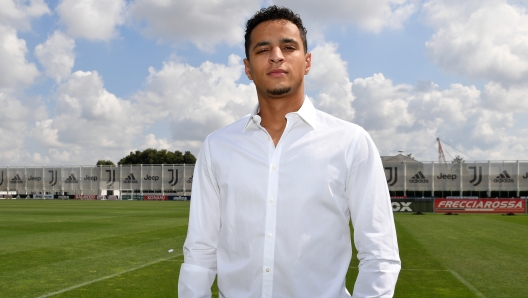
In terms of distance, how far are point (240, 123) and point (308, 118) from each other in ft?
1.26

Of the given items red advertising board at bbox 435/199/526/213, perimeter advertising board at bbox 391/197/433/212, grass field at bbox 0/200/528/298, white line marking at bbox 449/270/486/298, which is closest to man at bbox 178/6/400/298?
grass field at bbox 0/200/528/298

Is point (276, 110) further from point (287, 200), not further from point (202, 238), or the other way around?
point (202, 238)

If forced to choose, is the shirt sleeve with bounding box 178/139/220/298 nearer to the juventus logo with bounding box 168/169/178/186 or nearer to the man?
the man

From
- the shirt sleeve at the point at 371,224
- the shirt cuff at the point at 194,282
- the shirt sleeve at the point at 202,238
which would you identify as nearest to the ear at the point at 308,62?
the shirt sleeve at the point at 371,224

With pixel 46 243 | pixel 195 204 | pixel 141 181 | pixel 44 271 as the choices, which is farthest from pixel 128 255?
pixel 141 181

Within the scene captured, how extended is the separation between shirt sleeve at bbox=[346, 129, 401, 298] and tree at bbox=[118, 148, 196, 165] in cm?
11569

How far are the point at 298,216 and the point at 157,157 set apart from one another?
119 m

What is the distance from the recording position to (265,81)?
2.35 metres

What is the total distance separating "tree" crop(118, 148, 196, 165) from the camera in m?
118

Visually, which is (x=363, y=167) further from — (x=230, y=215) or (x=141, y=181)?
(x=141, y=181)

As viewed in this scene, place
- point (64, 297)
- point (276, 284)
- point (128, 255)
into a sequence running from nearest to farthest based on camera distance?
point (276, 284)
point (64, 297)
point (128, 255)

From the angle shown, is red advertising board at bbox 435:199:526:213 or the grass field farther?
red advertising board at bbox 435:199:526:213

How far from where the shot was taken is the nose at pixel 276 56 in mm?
2285

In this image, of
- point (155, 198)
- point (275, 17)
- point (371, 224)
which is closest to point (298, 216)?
point (371, 224)
